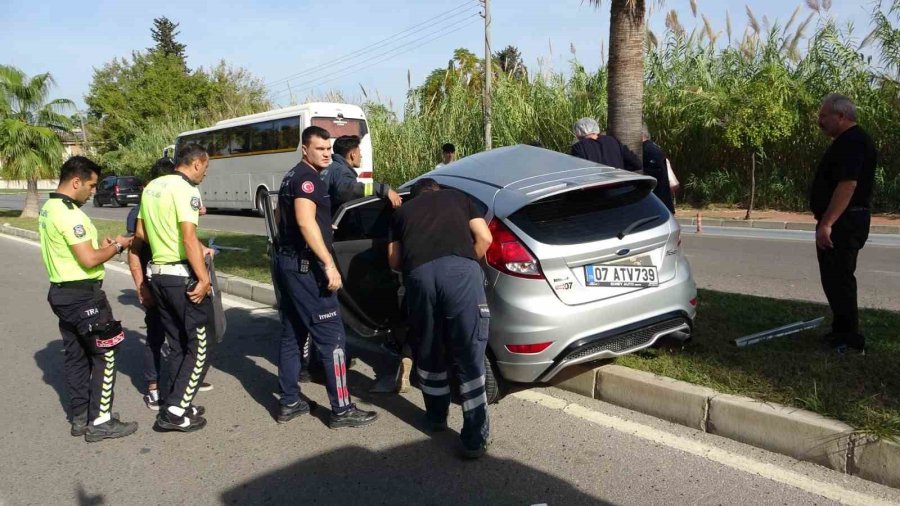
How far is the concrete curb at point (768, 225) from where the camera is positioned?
13.5 metres

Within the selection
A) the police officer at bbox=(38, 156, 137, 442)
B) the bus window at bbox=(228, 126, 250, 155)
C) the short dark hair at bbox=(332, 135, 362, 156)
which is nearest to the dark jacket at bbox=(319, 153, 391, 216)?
the short dark hair at bbox=(332, 135, 362, 156)

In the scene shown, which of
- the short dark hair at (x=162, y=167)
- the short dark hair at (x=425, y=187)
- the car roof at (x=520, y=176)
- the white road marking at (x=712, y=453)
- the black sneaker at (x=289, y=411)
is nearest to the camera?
the white road marking at (x=712, y=453)

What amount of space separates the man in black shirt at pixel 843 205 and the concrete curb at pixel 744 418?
1285mm

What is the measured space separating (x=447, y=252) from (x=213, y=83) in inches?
2197

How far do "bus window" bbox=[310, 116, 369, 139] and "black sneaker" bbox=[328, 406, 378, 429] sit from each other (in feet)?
55.3

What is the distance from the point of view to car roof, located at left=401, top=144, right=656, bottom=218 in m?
3.96

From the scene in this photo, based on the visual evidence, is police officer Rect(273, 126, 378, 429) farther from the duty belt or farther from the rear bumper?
the rear bumper

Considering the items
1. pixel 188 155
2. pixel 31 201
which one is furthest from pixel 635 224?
pixel 31 201

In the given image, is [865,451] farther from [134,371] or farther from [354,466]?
[134,371]

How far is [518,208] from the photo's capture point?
3861 millimetres

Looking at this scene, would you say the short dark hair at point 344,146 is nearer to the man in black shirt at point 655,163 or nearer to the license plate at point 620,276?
the license plate at point 620,276

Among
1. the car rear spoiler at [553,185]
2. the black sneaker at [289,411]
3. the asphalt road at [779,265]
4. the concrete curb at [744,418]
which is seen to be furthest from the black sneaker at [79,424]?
the asphalt road at [779,265]

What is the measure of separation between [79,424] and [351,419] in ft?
5.56

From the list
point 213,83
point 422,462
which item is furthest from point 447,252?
point 213,83
